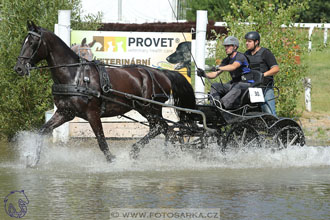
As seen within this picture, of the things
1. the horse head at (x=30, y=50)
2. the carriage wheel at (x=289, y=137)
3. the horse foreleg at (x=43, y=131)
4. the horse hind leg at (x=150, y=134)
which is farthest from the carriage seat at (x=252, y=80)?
the horse head at (x=30, y=50)

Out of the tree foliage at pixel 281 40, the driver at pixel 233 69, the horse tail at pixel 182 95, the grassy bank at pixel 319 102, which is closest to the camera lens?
the driver at pixel 233 69

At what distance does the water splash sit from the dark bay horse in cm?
31

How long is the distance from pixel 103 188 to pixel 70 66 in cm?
226

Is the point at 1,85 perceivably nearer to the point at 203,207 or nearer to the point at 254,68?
the point at 254,68

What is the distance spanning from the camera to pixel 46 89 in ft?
44.8

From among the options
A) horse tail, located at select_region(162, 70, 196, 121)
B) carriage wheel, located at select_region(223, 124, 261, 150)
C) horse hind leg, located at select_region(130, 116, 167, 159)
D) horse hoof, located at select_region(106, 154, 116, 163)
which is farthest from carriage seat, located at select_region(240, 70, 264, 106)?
horse hoof, located at select_region(106, 154, 116, 163)

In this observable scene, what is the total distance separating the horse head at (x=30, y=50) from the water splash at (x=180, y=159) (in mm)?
1068

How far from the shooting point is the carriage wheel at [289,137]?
10727mm

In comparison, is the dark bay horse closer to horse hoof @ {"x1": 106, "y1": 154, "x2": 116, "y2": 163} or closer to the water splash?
horse hoof @ {"x1": 106, "y1": 154, "x2": 116, "y2": 163}

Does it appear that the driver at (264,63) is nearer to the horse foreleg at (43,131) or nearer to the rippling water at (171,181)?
the rippling water at (171,181)

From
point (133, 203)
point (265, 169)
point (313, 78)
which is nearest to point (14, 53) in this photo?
point (265, 169)

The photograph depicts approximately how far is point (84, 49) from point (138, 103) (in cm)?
296

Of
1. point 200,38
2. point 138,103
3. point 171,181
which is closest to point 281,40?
point 200,38

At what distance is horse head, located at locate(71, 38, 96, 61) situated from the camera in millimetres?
13117
